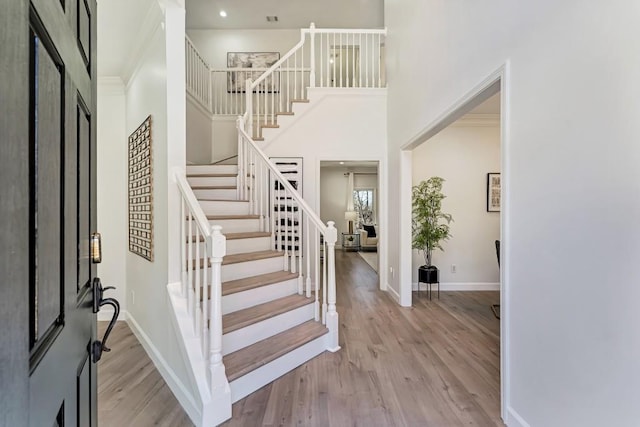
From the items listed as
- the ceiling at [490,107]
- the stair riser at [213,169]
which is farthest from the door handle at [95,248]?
the ceiling at [490,107]

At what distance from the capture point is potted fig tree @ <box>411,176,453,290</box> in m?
4.38

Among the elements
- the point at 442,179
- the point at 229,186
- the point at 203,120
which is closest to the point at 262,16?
the point at 203,120

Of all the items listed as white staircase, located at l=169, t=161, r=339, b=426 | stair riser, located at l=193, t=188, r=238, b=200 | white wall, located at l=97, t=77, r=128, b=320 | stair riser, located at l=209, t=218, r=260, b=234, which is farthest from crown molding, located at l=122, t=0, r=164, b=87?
stair riser, located at l=209, t=218, r=260, b=234

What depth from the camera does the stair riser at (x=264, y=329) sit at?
222 centimetres

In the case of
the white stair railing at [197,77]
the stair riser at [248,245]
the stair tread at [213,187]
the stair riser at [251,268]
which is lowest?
the stair riser at [251,268]

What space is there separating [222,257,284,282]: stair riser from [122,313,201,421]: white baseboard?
779 millimetres

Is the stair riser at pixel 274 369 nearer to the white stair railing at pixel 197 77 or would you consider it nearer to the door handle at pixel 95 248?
the door handle at pixel 95 248

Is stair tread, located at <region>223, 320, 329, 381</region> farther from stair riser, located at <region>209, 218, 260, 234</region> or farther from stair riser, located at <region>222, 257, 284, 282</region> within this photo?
stair riser, located at <region>209, 218, 260, 234</region>

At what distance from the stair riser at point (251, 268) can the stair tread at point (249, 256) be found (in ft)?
0.10

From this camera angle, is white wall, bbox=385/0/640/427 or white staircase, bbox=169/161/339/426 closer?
white wall, bbox=385/0/640/427

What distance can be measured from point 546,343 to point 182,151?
2.50 m

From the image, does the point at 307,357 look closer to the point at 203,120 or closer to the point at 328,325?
the point at 328,325

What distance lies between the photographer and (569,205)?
1.39m

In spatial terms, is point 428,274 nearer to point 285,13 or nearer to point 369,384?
point 369,384
